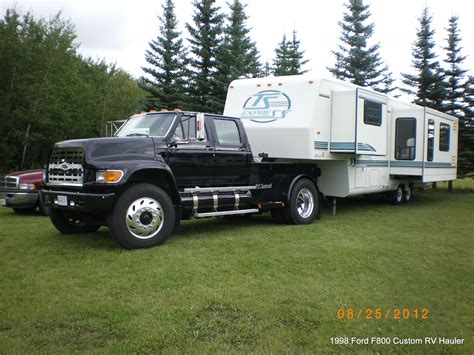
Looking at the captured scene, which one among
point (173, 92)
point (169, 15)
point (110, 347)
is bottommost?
point (110, 347)

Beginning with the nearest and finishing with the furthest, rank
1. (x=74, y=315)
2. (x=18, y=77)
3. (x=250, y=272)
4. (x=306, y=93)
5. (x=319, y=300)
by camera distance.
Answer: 1. (x=74, y=315)
2. (x=319, y=300)
3. (x=250, y=272)
4. (x=306, y=93)
5. (x=18, y=77)

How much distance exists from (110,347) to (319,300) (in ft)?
6.97

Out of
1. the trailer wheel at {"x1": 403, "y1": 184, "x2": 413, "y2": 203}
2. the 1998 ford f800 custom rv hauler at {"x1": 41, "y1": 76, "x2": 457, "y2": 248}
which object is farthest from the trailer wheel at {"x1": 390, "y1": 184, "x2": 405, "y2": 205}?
the trailer wheel at {"x1": 403, "y1": 184, "x2": 413, "y2": 203}

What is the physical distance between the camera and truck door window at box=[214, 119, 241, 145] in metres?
8.62

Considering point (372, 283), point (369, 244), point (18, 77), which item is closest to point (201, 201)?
point (369, 244)

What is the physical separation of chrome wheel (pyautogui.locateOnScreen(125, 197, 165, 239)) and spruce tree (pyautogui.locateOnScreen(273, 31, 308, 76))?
24.2 meters

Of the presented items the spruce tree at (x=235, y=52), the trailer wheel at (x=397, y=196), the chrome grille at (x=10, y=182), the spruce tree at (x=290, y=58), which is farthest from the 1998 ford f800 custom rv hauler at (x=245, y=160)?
the spruce tree at (x=290, y=58)

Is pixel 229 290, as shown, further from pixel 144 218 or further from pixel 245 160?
pixel 245 160

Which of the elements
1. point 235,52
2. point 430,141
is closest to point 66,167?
point 430,141

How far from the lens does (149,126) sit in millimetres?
7934

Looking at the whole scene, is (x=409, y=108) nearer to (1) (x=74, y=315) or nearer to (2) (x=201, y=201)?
(2) (x=201, y=201)

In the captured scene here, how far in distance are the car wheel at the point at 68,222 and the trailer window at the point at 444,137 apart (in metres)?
11.2

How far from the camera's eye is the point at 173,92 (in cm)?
2591

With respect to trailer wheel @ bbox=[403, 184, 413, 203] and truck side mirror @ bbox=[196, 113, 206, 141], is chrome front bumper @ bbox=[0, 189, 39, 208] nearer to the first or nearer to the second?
truck side mirror @ bbox=[196, 113, 206, 141]
